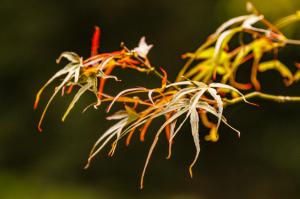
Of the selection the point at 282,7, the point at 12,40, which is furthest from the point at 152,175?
the point at 282,7

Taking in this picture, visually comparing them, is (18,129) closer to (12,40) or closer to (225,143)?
(12,40)

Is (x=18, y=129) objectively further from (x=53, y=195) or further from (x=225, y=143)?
(x=225, y=143)

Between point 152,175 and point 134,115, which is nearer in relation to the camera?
point 134,115

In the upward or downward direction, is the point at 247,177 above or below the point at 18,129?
below

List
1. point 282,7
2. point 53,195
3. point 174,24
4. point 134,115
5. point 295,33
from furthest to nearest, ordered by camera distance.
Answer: point 174,24 → point 53,195 → point 295,33 → point 282,7 → point 134,115

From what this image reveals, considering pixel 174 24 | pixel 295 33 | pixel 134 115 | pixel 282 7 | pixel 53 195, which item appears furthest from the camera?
pixel 174 24

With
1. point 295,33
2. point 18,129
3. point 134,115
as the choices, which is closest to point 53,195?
point 18,129

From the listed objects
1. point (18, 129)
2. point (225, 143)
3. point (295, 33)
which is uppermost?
point (295, 33)
